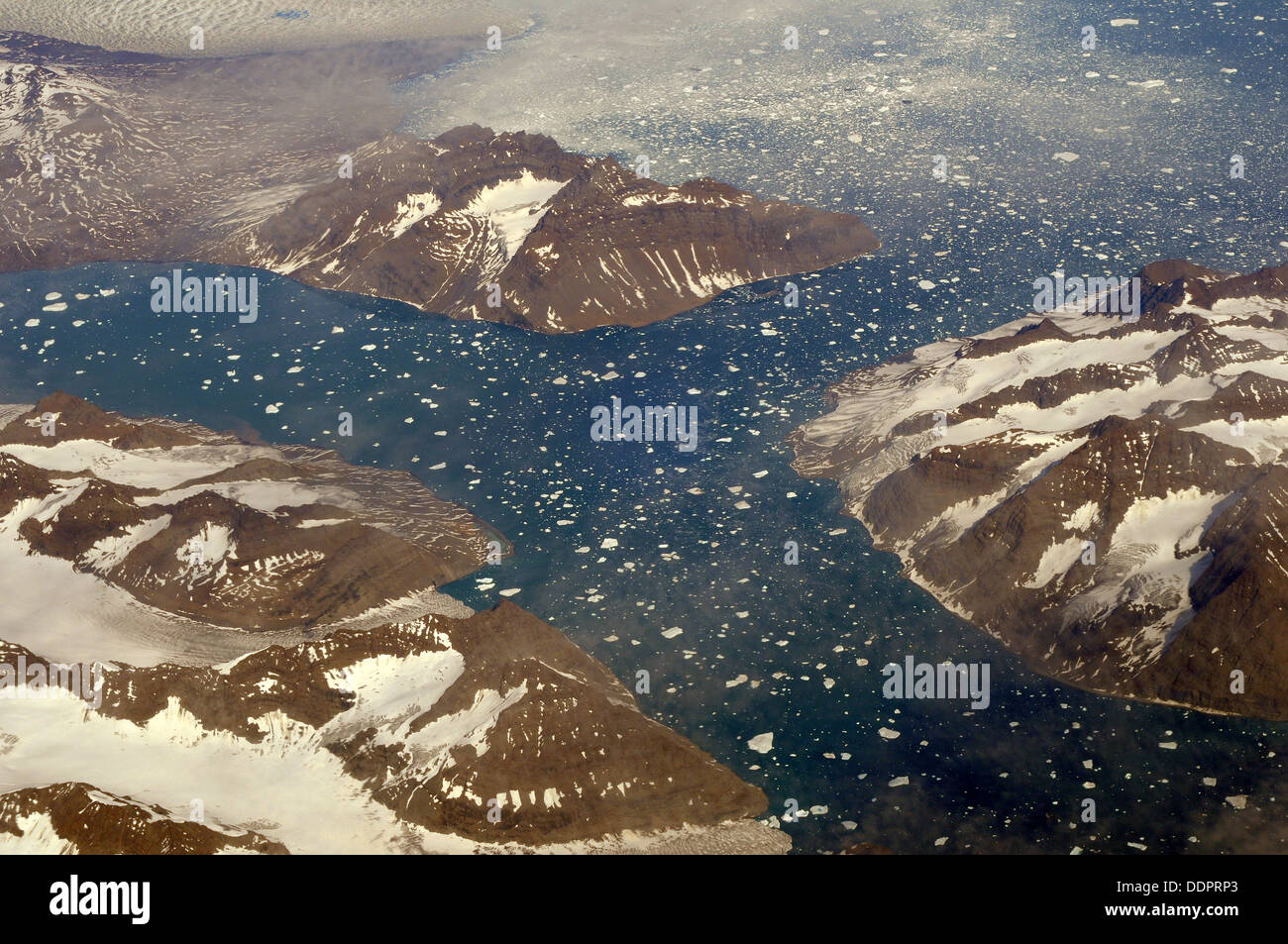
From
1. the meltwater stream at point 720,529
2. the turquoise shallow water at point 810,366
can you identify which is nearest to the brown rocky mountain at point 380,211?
the meltwater stream at point 720,529

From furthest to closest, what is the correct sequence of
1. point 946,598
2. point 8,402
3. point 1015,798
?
point 8,402
point 946,598
point 1015,798

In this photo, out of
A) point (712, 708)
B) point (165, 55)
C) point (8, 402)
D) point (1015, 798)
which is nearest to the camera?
point (1015, 798)

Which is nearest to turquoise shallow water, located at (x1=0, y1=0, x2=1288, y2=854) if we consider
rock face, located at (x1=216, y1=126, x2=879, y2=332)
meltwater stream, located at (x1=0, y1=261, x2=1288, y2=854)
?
meltwater stream, located at (x1=0, y1=261, x2=1288, y2=854)

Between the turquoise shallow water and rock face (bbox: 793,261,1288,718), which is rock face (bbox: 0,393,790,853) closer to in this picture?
the turquoise shallow water

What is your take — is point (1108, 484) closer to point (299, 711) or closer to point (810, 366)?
point (810, 366)

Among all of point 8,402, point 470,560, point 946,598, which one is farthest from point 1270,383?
point 8,402

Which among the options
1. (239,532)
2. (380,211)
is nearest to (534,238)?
(380,211)

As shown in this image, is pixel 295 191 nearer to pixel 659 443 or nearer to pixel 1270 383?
pixel 659 443
